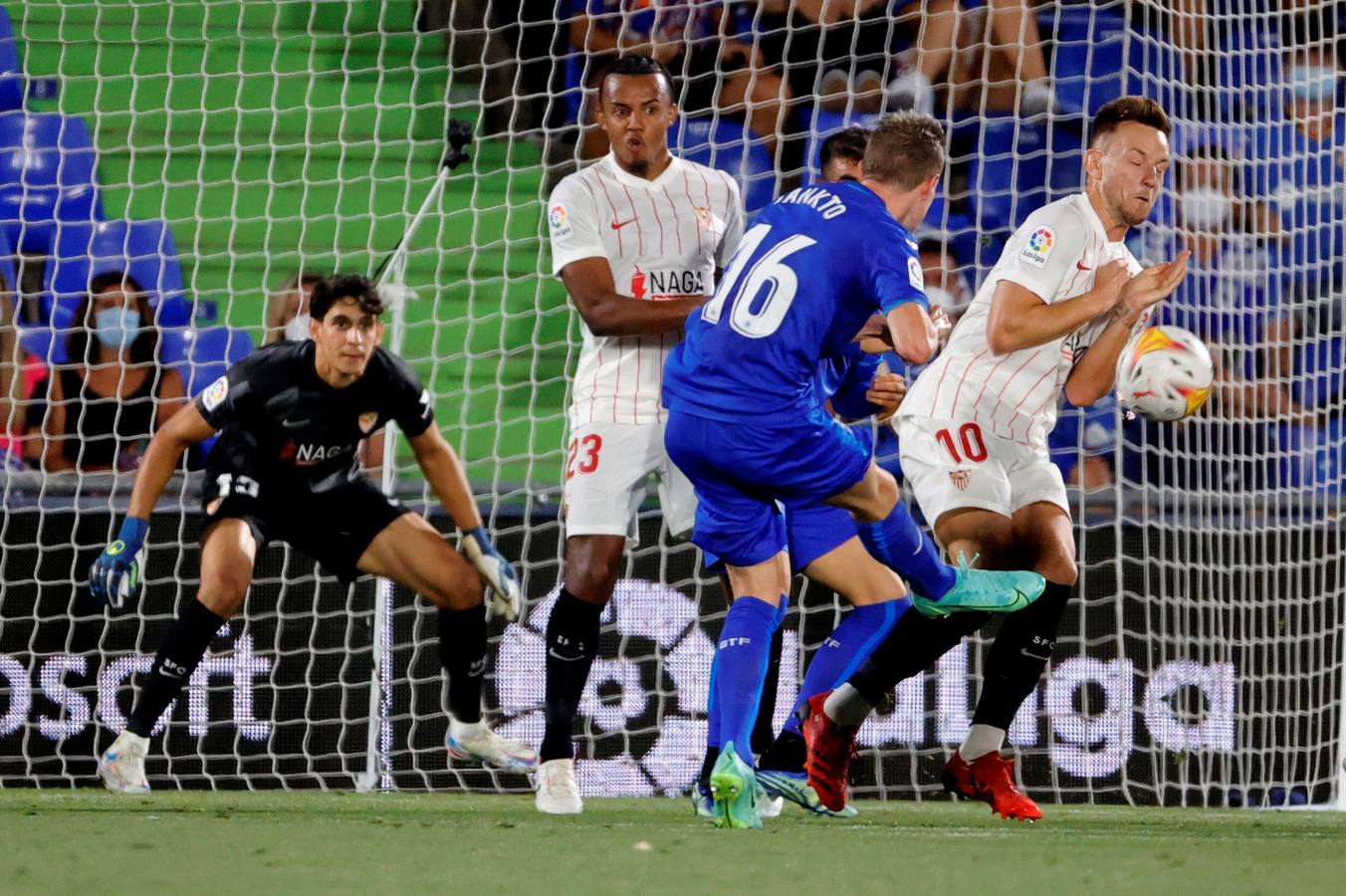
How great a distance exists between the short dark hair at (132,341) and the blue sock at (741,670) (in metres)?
3.31

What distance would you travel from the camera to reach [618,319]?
446 centimetres

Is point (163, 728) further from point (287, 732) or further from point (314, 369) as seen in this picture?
point (314, 369)

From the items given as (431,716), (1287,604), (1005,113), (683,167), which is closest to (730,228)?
(683,167)

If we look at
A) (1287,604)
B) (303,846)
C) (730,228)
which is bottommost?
(303,846)

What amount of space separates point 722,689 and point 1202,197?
12.0 ft

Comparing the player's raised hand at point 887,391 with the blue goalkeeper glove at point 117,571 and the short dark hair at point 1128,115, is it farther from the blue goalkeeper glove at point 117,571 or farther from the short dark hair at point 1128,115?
the blue goalkeeper glove at point 117,571

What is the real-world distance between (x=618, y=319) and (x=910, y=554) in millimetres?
992

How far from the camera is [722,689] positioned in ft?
12.5

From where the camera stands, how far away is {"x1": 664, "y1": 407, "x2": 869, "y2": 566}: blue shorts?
382 cm

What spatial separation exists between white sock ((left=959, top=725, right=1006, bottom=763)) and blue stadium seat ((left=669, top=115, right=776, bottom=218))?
10.8 ft

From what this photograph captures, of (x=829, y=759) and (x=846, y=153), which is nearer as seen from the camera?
(x=829, y=759)

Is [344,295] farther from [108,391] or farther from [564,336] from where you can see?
[564,336]

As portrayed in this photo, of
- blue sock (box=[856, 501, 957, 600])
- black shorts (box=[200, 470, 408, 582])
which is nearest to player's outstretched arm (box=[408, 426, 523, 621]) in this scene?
black shorts (box=[200, 470, 408, 582])

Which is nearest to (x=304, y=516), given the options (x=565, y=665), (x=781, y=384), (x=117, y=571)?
(x=117, y=571)
